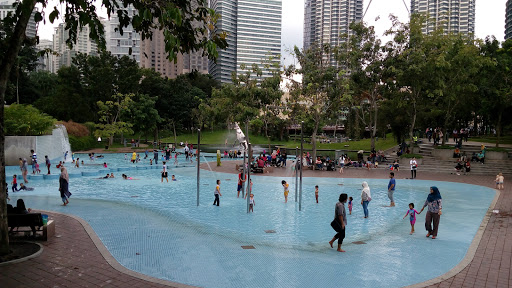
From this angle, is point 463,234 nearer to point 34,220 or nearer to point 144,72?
point 34,220

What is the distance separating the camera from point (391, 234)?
1240 centimetres

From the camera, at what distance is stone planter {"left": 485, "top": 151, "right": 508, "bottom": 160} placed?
1243 inches

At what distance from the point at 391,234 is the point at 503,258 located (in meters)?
3.43

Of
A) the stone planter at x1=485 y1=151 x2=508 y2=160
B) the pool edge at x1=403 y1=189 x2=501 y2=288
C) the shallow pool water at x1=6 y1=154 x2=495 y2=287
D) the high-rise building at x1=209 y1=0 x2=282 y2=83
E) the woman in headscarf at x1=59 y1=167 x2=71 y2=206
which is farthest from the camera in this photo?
the high-rise building at x1=209 y1=0 x2=282 y2=83

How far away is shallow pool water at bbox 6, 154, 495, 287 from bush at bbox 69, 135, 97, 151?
86.0 feet

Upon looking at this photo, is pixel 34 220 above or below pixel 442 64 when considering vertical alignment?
below

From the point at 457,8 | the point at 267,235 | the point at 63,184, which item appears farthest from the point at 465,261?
the point at 457,8

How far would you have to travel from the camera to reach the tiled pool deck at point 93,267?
7.63 metres

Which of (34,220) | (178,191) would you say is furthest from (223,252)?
(178,191)

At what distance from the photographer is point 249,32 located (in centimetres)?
14788

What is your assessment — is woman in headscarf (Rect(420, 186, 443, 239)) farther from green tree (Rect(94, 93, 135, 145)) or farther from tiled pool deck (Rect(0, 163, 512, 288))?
green tree (Rect(94, 93, 135, 145))

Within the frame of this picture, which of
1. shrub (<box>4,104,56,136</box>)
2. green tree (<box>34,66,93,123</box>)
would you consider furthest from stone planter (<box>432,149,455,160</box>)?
green tree (<box>34,66,93,123</box>)

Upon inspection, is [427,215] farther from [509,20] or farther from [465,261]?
[509,20]

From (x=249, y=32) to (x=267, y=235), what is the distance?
469 ft
